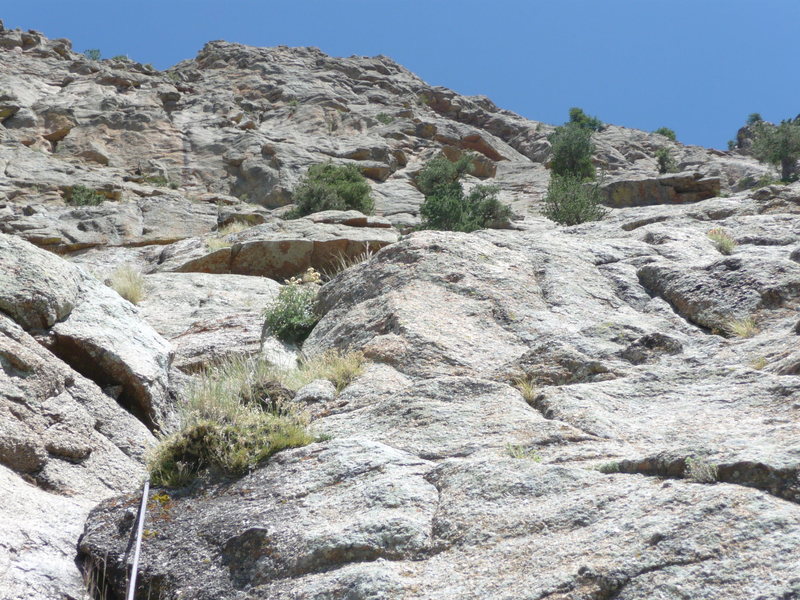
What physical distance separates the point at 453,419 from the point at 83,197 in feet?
88.6

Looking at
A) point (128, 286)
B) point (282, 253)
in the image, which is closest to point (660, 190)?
point (282, 253)

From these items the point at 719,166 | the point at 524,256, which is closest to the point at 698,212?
the point at 524,256

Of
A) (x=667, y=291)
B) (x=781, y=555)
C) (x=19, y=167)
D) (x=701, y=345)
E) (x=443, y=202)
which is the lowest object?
(x=781, y=555)

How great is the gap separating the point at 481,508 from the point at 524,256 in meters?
6.18

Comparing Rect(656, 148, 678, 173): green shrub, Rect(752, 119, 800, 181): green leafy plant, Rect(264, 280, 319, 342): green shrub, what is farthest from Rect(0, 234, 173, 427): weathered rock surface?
Rect(656, 148, 678, 173): green shrub

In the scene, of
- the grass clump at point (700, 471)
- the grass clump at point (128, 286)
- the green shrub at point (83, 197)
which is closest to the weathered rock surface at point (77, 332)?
the grass clump at point (128, 286)

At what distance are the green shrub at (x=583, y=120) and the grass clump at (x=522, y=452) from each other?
2518 inches

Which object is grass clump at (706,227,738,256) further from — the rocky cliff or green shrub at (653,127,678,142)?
green shrub at (653,127,678,142)

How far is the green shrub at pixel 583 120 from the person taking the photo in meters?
68.8

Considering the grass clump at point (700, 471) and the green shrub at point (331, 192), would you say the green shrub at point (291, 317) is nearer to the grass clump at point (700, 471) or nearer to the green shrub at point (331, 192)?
the grass clump at point (700, 471)

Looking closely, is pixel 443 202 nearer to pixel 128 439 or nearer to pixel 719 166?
pixel 128 439

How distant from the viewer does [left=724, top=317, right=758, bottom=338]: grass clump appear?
8.04 meters

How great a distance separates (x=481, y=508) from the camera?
4.99 metres

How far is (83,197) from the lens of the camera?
30.2m
